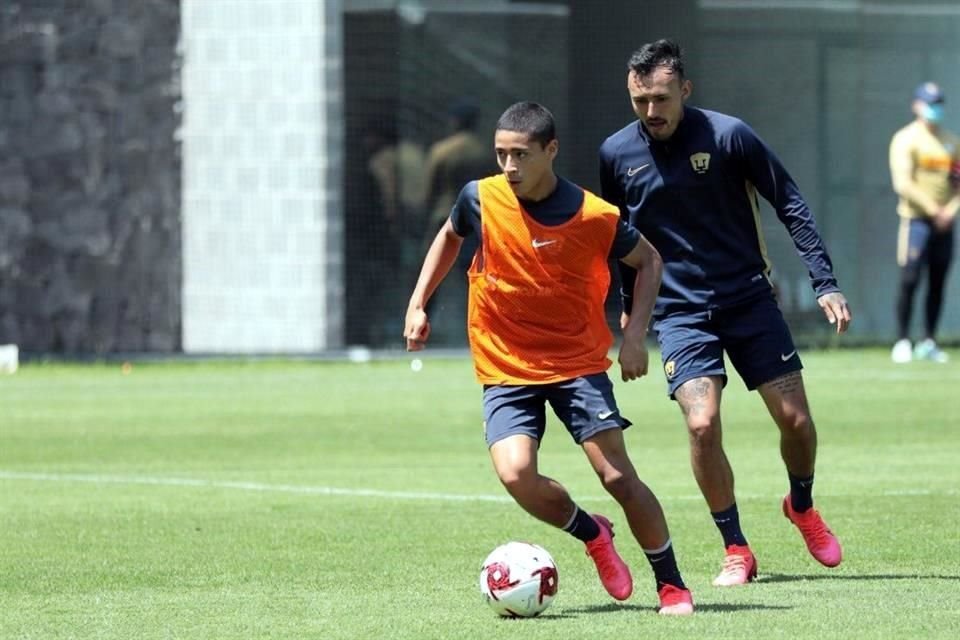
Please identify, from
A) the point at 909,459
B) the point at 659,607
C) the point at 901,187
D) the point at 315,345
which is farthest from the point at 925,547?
the point at 315,345

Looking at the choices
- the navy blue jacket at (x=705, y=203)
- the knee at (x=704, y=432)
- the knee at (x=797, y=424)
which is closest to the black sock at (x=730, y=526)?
the knee at (x=704, y=432)

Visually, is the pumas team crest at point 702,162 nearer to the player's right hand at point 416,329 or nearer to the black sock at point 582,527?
the player's right hand at point 416,329

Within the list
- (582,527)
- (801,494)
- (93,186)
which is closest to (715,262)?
(801,494)

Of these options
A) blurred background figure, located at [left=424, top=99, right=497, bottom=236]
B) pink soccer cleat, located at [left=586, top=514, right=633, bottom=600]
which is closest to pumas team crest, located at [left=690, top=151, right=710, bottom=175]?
pink soccer cleat, located at [left=586, top=514, right=633, bottom=600]

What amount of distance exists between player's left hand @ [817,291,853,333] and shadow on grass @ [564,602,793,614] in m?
1.30

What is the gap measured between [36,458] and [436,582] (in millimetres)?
6299

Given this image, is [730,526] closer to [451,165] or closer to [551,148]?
[551,148]

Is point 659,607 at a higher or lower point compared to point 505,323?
lower

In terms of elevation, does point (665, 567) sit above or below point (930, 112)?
below

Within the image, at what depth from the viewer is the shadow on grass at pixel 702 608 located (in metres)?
7.53

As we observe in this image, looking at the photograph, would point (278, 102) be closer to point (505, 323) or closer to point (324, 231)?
point (324, 231)

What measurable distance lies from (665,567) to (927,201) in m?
14.5

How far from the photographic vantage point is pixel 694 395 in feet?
28.3

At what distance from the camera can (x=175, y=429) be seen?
16.1m
